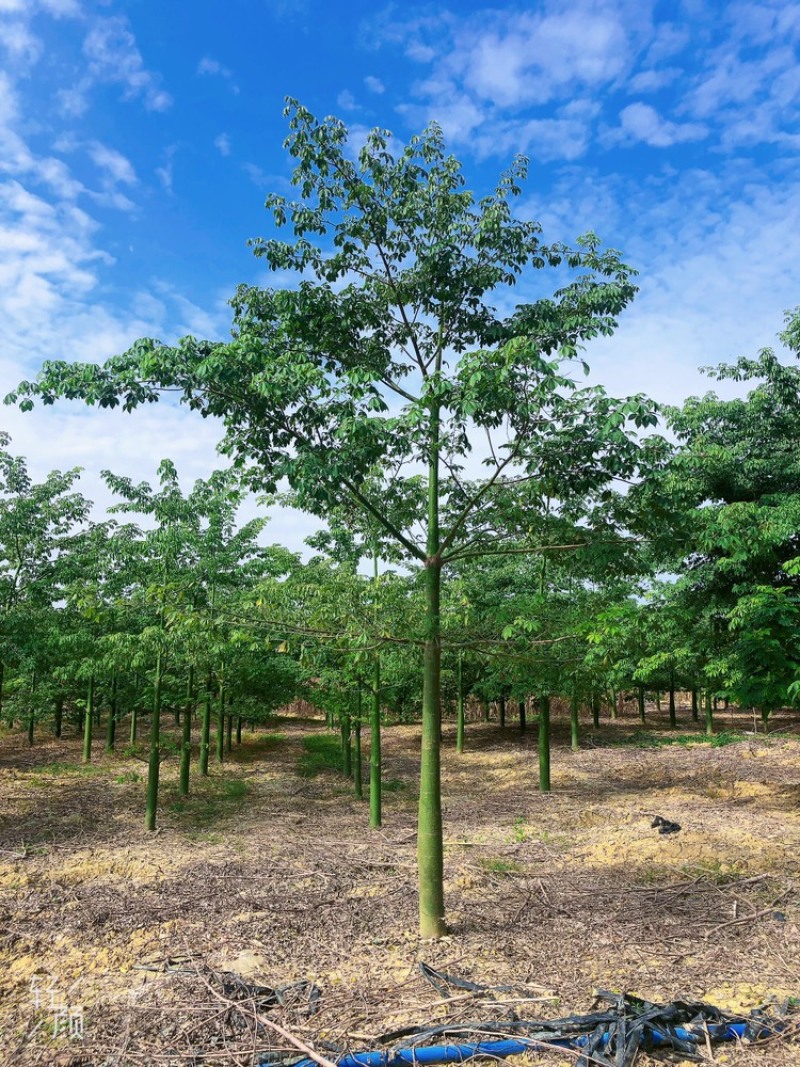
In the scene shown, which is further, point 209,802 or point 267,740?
point 267,740

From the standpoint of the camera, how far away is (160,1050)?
15.7ft

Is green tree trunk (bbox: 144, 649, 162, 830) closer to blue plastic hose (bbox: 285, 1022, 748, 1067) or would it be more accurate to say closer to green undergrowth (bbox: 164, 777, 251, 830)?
green undergrowth (bbox: 164, 777, 251, 830)

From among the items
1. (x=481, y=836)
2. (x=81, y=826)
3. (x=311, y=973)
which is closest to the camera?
(x=311, y=973)

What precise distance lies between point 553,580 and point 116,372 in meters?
11.9

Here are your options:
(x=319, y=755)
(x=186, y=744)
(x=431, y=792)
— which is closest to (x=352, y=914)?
(x=431, y=792)

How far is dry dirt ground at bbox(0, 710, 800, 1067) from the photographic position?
528 centimetres

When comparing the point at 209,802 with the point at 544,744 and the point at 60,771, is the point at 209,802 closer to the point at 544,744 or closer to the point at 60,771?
the point at 60,771

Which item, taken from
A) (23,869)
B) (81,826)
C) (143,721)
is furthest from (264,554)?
(143,721)

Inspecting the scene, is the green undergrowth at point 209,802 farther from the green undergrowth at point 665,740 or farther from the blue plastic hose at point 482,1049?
the green undergrowth at point 665,740

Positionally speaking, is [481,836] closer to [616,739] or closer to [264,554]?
[264,554]

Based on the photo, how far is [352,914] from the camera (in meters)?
7.96

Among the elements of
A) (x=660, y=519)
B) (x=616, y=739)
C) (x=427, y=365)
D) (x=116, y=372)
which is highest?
(x=427, y=365)

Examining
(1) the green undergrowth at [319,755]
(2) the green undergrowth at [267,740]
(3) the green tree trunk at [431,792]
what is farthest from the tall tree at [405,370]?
(2) the green undergrowth at [267,740]

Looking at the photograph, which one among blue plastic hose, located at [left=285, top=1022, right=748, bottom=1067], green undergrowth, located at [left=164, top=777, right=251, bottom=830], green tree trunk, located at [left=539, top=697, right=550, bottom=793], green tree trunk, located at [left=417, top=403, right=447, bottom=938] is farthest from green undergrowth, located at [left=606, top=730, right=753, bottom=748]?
blue plastic hose, located at [left=285, top=1022, right=748, bottom=1067]
